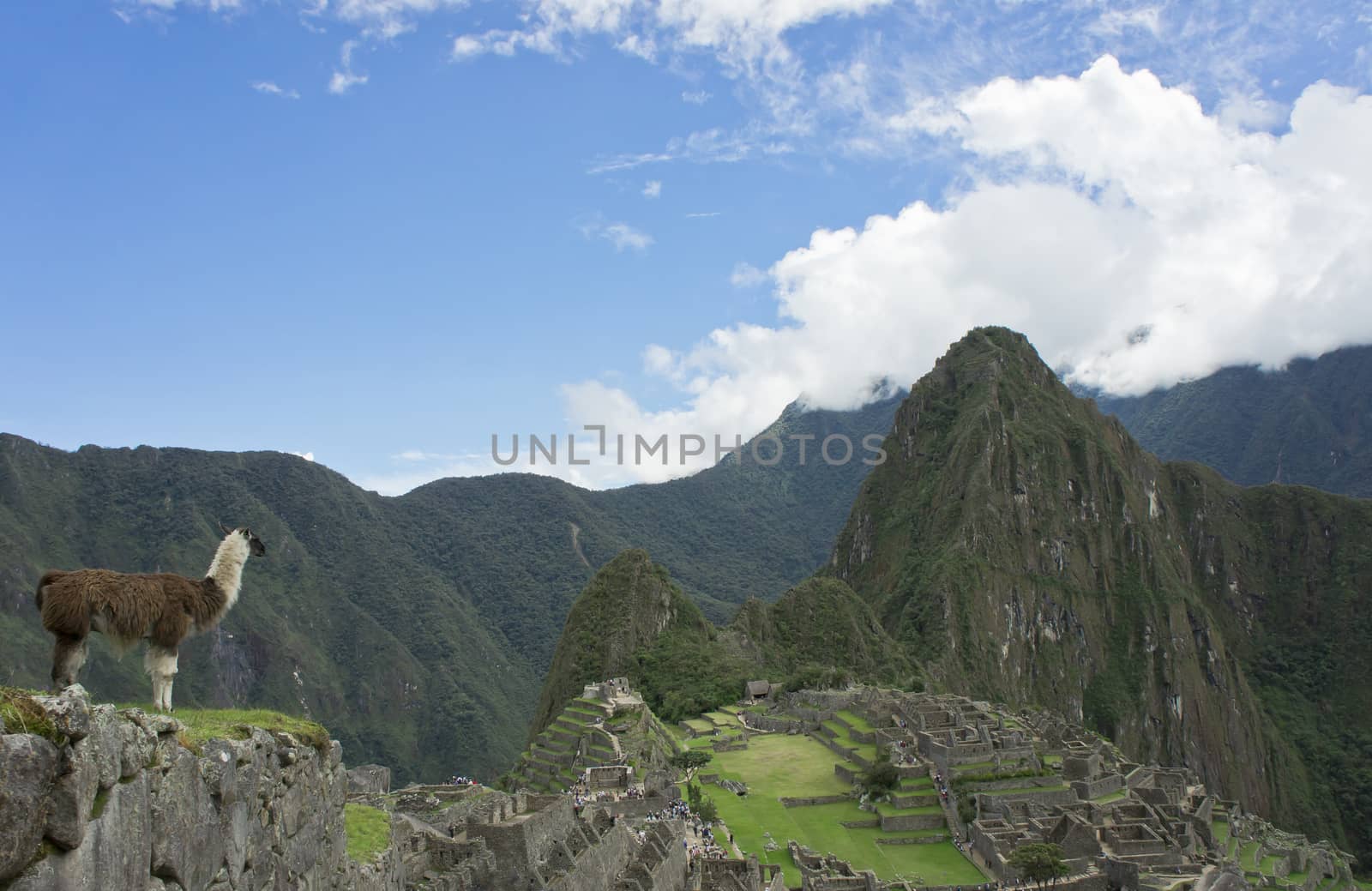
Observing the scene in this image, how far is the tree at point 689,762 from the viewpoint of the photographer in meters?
41.8

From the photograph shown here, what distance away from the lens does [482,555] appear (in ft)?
470

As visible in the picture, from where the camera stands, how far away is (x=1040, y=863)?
1106 inches

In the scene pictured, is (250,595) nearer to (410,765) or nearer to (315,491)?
(410,765)

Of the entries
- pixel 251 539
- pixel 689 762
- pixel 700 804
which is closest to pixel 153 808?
pixel 251 539

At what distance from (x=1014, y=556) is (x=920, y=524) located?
1245cm

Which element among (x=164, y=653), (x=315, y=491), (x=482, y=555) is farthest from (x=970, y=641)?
(x=164, y=653)

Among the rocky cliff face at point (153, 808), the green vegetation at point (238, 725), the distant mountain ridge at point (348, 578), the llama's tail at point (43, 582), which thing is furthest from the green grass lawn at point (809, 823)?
the distant mountain ridge at point (348, 578)

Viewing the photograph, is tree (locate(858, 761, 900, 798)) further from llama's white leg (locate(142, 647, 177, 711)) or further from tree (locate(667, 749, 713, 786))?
llama's white leg (locate(142, 647, 177, 711))

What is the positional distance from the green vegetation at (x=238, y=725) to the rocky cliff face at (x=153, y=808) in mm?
97

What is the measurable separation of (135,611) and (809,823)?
3349cm

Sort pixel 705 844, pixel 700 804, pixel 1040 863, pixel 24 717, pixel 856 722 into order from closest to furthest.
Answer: pixel 24 717, pixel 705 844, pixel 1040 863, pixel 700 804, pixel 856 722

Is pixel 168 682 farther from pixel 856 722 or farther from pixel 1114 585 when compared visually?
pixel 1114 585

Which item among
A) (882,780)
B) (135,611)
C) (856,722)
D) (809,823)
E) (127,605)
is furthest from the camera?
(856,722)

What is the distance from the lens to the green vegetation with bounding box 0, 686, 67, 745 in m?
3.92
